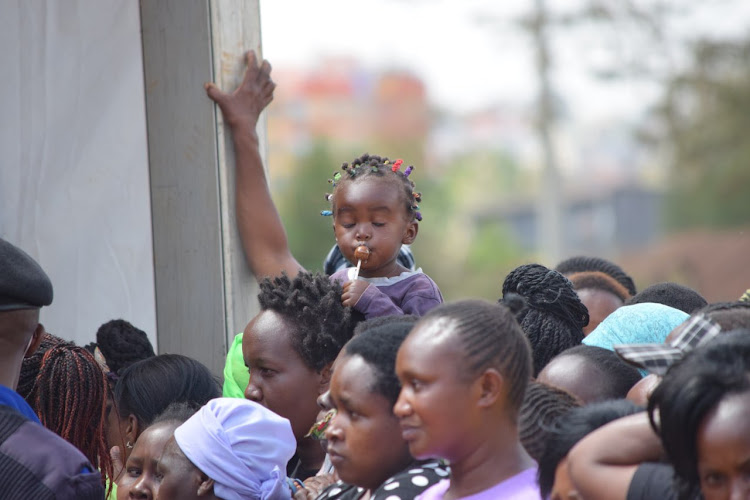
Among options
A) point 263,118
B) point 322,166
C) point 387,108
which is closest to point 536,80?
point 387,108

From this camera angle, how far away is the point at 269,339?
12.4 ft

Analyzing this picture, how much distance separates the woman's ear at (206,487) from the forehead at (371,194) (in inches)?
54.6

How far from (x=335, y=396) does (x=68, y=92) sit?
3174 millimetres

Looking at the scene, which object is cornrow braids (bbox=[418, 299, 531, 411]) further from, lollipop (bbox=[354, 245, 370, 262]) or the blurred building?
the blurred building

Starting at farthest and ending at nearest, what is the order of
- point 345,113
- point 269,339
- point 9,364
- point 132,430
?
1. point 345,113
2. point 132,430
3. point 269,339
4. point 9,364

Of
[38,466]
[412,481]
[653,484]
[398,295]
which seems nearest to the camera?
[653,484]

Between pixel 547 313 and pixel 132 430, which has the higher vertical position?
pixel 547 313

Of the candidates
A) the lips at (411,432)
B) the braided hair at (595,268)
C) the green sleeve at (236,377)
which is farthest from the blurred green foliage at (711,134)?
the lips at (411,432)

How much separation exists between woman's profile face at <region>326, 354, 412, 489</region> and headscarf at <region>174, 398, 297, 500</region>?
55 centimetres

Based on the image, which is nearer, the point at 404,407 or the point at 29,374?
the point at 404,407

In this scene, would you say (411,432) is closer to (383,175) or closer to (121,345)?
(383,175)

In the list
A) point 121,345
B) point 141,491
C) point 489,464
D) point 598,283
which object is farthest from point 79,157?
point 489,464

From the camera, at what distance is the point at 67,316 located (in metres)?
5.37

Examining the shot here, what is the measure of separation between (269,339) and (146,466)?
636 mm
